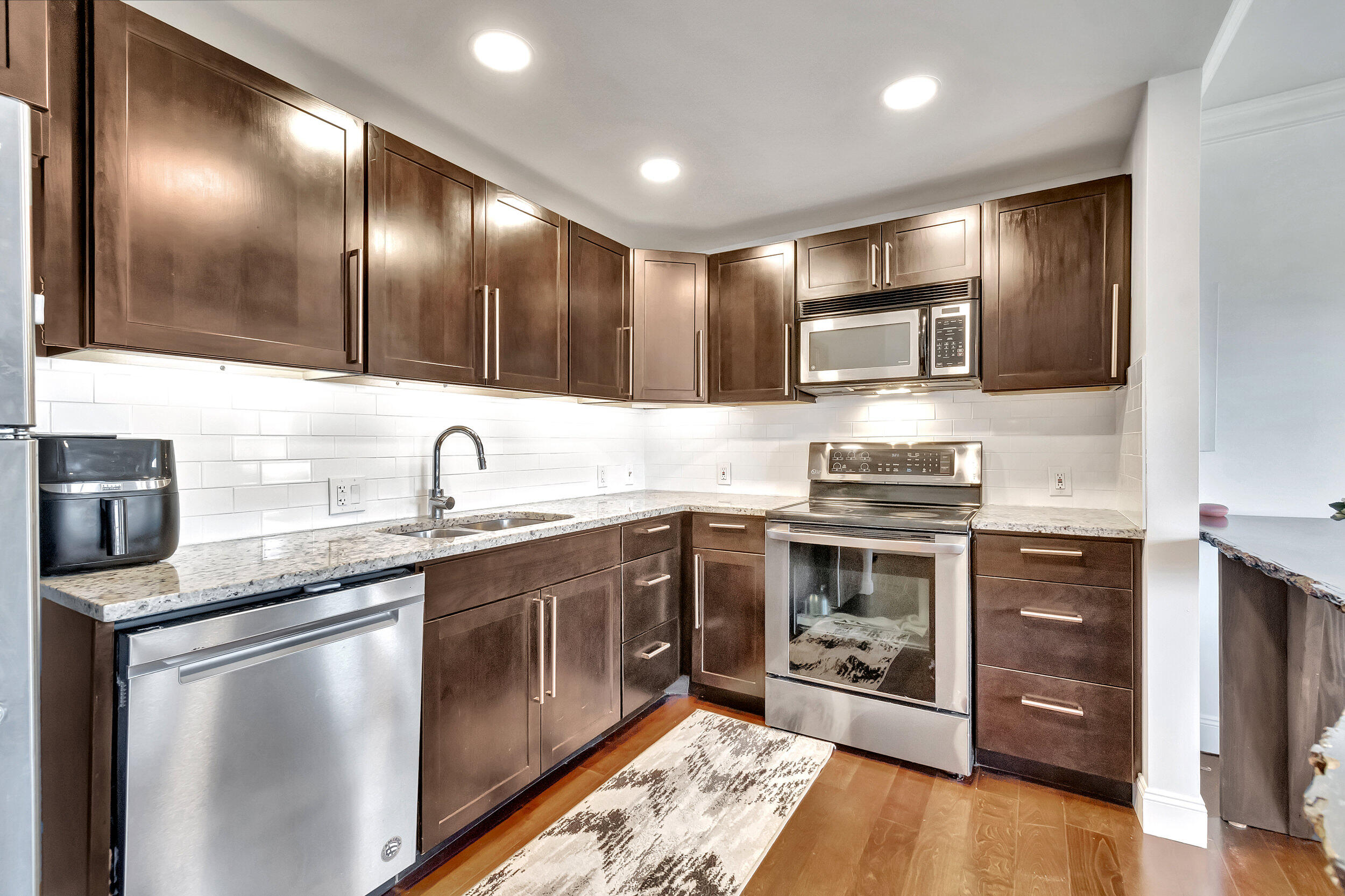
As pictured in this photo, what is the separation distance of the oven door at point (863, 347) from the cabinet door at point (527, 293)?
45.3 inches

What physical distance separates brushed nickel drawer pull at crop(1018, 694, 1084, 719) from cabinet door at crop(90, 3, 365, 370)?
254 centimetres

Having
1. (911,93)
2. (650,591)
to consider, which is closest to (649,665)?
(650,591)

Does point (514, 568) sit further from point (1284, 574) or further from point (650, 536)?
point (1284, 574)

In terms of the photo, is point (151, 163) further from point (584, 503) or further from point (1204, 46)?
point (1204, 46)

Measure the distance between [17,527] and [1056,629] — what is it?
105 inches

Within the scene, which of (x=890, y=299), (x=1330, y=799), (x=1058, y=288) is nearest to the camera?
(x=1330, y=799)

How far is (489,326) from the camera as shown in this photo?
2154mm

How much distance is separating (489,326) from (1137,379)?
2.31m

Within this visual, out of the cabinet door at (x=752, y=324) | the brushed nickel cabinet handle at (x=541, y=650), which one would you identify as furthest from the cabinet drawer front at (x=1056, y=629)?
the brushed nickel cabinet handle at (x=541, y=650)

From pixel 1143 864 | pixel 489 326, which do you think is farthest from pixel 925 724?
pixel 489 326

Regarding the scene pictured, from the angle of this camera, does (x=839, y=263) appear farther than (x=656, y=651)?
Yes

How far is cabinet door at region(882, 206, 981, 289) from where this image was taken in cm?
245

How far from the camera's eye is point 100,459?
1224 mm

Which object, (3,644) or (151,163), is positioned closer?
(3,644)
